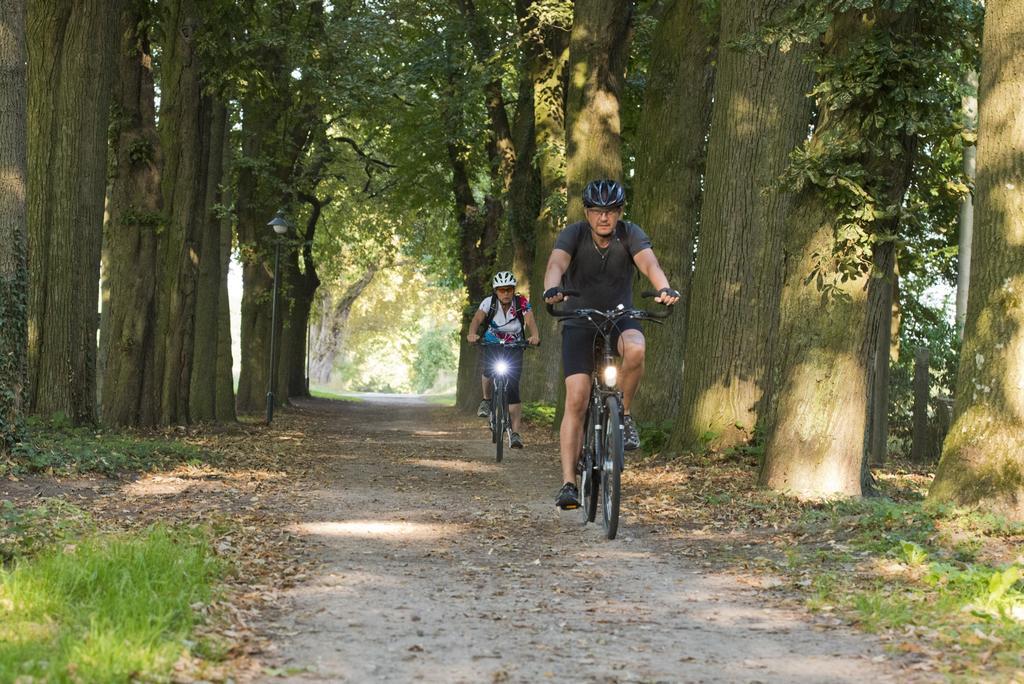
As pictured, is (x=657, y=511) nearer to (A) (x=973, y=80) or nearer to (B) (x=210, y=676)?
(B) (x=210, y=676)

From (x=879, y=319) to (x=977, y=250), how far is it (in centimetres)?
193

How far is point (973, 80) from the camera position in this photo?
2241 cm

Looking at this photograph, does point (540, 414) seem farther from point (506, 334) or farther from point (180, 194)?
point (506, 334)

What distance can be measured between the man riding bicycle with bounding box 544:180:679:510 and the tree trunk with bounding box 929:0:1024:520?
2.22 m

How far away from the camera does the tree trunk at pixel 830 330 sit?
35.1 feet

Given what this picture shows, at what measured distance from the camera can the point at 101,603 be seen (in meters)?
5.48

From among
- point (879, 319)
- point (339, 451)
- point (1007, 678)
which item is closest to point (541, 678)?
point (1007, 678)

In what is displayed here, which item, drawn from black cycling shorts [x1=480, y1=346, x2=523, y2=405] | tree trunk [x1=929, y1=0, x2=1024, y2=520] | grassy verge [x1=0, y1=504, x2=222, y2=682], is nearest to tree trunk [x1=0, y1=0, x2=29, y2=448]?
grassy verge [x1=0, y1=504, x2=222, y2=682]

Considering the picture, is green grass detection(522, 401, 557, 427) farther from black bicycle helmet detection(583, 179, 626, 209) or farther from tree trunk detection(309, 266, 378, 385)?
tree trunk detection(309, 266, 378, 385)

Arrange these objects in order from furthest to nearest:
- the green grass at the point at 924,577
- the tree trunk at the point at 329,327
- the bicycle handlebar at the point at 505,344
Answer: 1. the tree trunk at the point at 329,327
2. the bicycle handlebar at the point at 505,344
3. the green grass at the point at 924,577

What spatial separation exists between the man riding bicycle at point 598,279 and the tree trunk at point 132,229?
409 inches

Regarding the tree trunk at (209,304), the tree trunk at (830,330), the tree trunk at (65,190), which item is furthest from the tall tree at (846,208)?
the tree trunk at (209,304)

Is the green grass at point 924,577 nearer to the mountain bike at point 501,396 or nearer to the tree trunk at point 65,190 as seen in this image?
the mountain bike at point 501,396

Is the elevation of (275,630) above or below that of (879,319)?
below
